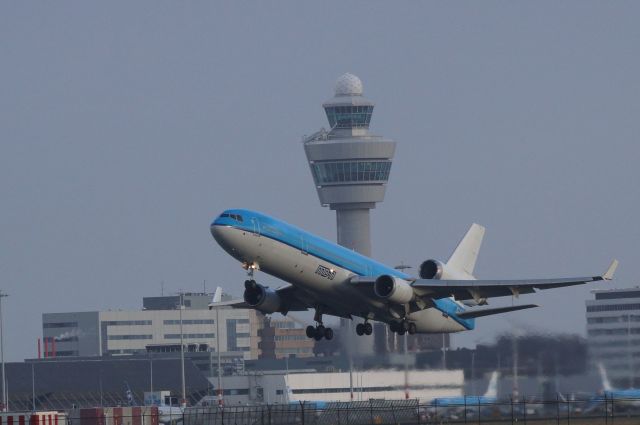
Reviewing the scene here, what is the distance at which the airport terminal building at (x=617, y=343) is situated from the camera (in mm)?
81688

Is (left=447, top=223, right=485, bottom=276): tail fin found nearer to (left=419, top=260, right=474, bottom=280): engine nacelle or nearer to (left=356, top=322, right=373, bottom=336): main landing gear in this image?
(left=419, top=260, right=474, bottom=280): engine nacelle

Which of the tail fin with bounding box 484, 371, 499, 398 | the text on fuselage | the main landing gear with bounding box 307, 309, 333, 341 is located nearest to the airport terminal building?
the tail fin with bounding box 484, 371, 499, 398

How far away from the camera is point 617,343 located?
8338 cm

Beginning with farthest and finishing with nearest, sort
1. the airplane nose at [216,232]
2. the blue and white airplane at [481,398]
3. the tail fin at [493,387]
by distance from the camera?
1. the tail fin at [493,387]
2. the blue and white airplane at [481,398]
3. the airplane nose at [216,232]

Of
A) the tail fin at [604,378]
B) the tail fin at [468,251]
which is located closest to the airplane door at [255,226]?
the tail fin at [468,251]

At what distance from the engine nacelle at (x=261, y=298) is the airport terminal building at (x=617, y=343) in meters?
17.2

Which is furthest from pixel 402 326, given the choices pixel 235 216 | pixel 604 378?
pixel 235 216

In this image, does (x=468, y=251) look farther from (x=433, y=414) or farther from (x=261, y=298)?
(x=261, y=298)

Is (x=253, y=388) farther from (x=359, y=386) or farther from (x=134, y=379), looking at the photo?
(x=134, y=379)

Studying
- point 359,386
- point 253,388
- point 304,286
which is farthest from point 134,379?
point 304,286

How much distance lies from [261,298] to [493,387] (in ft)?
48.8

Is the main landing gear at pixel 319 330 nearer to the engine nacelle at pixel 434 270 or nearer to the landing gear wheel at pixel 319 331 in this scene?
the landing gear wheel at pixel 319 331

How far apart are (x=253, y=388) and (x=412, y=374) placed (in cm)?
2709

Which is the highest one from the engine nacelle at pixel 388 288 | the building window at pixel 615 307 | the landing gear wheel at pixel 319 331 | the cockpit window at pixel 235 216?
the cockpit window at pixel 235 216
